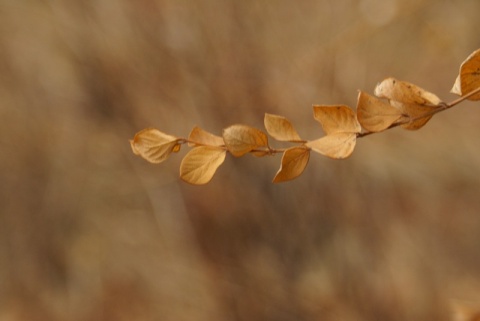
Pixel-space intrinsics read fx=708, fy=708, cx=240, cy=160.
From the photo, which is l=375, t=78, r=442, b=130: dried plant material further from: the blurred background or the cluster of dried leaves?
the blurred background

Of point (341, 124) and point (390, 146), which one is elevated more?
point (390, 146)

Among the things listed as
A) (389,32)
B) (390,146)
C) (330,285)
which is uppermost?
(389,32)

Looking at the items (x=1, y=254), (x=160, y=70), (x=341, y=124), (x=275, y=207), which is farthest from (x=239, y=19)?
(x=341, y=124)

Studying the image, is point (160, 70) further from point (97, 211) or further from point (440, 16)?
point (440, 16)

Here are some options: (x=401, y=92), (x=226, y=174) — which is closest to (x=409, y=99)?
(x=401, y=92)

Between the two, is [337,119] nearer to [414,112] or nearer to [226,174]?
[414,112]

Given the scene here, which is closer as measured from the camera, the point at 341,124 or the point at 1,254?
the point at 341,124

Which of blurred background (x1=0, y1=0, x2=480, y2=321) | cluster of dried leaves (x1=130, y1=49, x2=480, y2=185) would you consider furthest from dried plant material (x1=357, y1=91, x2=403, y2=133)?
blurred background (x1=0, y1=0, x2=480, y2=321)
